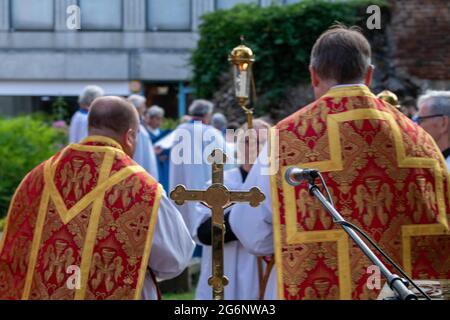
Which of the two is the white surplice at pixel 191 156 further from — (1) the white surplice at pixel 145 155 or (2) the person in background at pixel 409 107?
(2) the person in background at pixel 409 107

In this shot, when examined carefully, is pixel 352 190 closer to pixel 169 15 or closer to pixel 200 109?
pixel 200 109

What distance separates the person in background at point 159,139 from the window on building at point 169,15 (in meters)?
9.47

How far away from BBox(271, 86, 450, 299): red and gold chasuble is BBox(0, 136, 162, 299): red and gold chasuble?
67 centimetres

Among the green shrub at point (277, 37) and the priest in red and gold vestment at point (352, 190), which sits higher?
the green shrub at point (277, 37)

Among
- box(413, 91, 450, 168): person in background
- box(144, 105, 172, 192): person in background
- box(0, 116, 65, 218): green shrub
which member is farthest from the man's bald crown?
box(0, 116, 65, 218): green shrub

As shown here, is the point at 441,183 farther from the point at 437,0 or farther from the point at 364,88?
the point at 437,0

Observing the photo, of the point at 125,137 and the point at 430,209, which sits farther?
the point at 125,137

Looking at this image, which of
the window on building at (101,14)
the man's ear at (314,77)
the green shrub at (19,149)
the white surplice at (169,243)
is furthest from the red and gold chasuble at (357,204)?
the window on building at (101,14)

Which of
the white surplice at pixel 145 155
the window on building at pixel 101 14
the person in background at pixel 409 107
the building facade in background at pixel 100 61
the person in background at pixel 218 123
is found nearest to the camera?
the white surplice at pixel 145 155

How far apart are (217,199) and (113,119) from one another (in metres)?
0.80

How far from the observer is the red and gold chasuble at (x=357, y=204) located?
4.68 meters

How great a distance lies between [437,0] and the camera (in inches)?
650

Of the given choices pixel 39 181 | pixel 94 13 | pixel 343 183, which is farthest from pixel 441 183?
pixel 94 13
